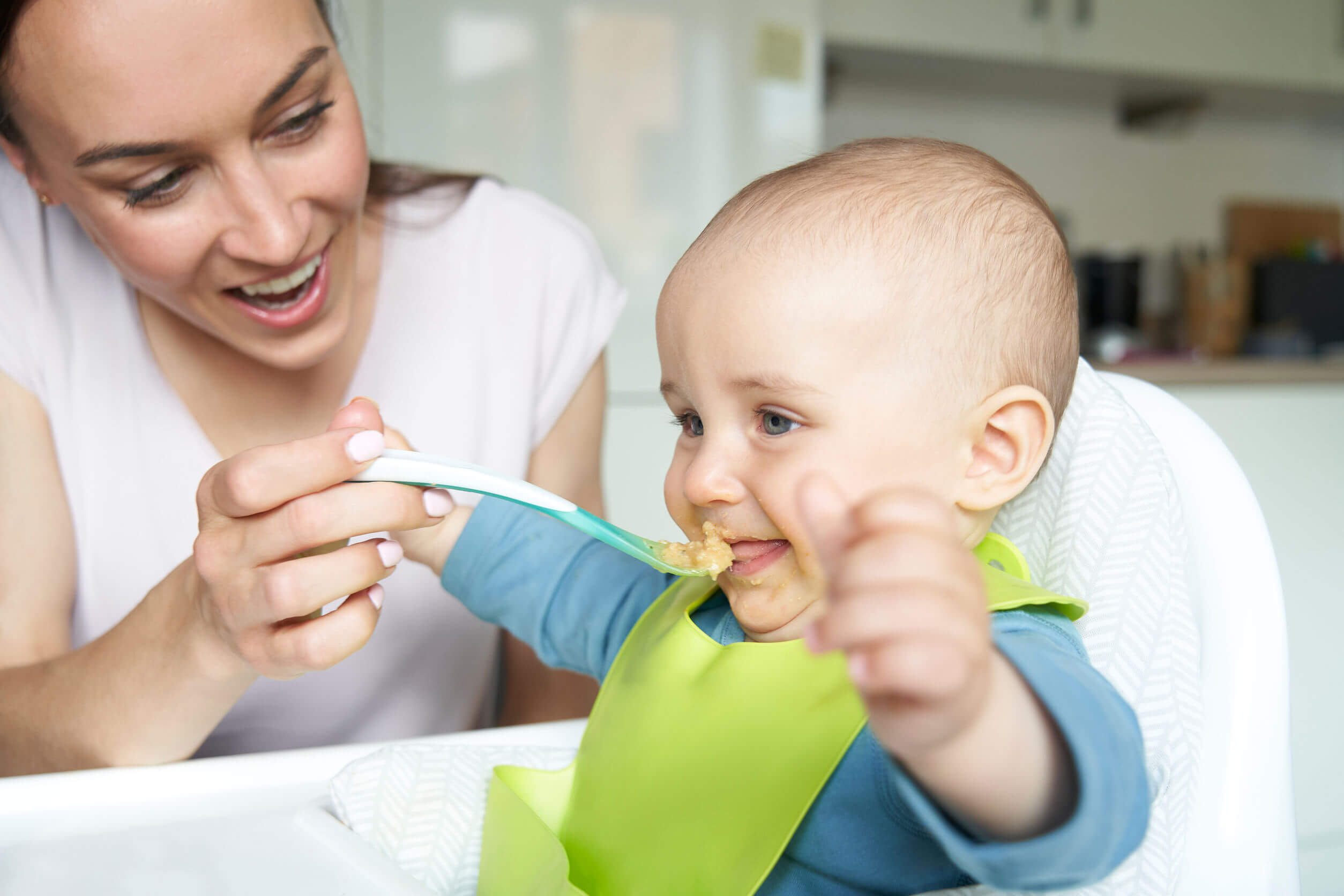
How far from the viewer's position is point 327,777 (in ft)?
2.22

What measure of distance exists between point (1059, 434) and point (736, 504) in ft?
0.82

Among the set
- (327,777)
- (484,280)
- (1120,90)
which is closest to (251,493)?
(327,777)

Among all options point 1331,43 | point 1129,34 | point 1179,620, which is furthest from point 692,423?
point 1331,43

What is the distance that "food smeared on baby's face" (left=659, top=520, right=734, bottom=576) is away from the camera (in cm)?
62

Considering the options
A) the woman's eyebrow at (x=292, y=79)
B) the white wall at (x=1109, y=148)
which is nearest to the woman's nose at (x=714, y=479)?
the woman's eyebrow at (x=292, y=79)

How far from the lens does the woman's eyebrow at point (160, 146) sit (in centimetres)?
72

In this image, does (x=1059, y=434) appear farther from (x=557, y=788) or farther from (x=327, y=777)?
(x=327, y=777)

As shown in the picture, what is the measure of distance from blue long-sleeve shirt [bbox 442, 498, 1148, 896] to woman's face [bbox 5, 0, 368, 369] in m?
0.25

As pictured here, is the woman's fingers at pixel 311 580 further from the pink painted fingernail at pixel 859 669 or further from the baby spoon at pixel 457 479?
the pink painted fingernail at pixel 859 669

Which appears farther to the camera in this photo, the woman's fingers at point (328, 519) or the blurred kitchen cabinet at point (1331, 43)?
the blurred kitchen cabinet at point (1331, 43)

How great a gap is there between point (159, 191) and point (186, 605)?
318 millimetres

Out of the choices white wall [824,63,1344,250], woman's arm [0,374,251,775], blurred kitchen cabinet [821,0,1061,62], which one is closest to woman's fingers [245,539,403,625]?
woman's arm [0,374,251,775]

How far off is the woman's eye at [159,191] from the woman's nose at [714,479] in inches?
17.9

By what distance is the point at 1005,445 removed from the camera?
2.11 ft
